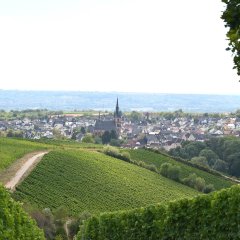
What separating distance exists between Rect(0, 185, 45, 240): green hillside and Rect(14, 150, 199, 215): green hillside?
2996cm

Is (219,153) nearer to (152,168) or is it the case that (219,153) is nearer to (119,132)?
(152,168)

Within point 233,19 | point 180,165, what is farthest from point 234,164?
point 233,19

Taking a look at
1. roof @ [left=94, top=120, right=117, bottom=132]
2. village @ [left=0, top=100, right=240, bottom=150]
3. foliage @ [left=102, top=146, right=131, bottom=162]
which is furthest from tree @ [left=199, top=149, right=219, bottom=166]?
roof @ [left=94, top=120, right=117, bottom=132]

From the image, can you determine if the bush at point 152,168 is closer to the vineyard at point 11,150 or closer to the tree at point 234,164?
the vineyard at point 11,150

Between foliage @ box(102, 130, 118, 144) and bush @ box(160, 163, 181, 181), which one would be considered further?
foliage @ box(102, 130, 118, 144)

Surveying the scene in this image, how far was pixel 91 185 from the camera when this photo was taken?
57.8 metres

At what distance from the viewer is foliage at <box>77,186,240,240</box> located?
1306cm

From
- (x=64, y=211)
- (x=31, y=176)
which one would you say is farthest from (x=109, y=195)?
(x=64, y=211)

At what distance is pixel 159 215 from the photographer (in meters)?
15.9

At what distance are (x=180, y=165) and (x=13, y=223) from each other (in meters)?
67.7

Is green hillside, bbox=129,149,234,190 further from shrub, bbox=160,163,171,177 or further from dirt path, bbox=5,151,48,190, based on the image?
dirt path, bbox=5,151,48,190

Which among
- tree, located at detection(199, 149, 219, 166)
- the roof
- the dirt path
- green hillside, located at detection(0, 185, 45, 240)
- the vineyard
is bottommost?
the roof

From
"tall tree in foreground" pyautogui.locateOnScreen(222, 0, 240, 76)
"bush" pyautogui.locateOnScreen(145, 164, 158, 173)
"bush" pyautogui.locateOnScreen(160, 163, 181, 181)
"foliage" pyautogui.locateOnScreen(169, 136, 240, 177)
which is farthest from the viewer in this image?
"foliage" pyautogui.locateOnScreen(169, 136, 240, 177)

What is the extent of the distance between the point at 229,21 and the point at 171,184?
59.4 meters
